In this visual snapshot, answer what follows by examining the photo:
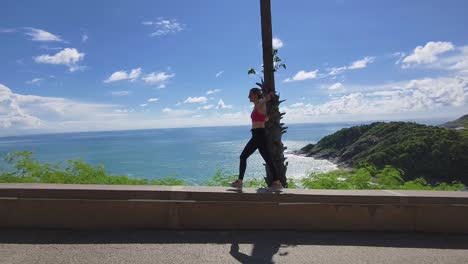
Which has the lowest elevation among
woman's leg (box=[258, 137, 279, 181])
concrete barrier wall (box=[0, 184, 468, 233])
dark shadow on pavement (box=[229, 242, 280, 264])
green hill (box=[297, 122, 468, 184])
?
green hill (box=[297, 122, 468, 184])

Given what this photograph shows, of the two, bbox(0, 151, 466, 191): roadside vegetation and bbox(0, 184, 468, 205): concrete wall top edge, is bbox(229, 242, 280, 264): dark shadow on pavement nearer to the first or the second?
bbox(0, 184, 468, 205): concrete wall top edge

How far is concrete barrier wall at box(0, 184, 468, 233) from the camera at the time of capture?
14.8 ft

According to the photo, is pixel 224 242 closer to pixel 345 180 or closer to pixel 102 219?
pixel 102 219

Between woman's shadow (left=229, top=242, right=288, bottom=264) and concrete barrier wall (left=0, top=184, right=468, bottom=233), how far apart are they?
0.48 m

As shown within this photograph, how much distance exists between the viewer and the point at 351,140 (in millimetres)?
93938

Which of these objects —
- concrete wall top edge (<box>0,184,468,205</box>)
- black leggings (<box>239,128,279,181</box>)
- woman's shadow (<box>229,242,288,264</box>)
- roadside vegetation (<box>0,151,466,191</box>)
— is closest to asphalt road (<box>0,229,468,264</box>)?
woman's shadow (<box>229,242,288,264</box>)

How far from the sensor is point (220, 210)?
452 cm

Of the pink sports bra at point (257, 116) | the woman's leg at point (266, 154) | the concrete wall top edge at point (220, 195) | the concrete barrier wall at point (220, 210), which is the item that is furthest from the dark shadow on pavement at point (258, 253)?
the pink sports bra at point (257, 116)

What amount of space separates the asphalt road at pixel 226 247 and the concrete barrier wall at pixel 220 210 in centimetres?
11

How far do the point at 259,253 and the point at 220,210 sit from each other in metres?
0.86

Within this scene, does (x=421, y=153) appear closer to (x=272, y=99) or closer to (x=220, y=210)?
(x=272, y=99)

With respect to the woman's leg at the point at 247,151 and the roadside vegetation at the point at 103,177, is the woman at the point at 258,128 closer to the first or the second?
the woman's leg at the point at 247,151

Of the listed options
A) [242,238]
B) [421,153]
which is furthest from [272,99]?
[421,153]

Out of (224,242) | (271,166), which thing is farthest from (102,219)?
(271,166)
